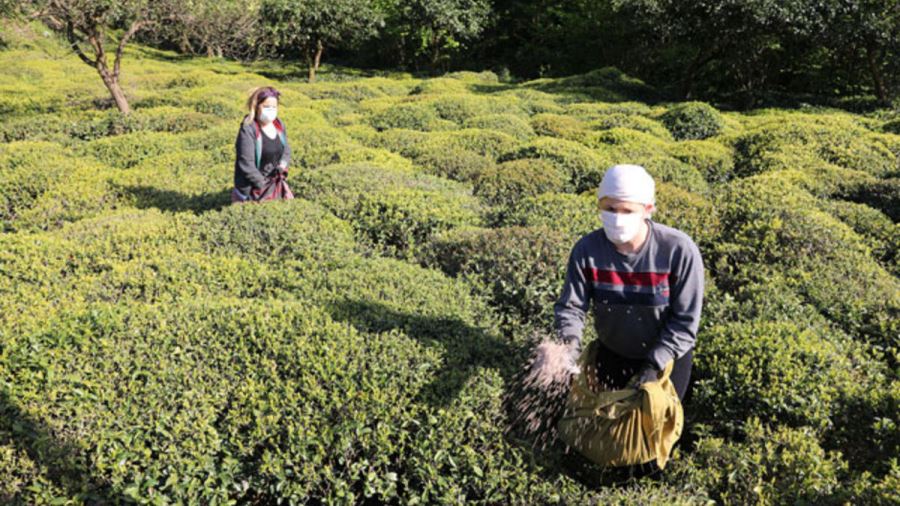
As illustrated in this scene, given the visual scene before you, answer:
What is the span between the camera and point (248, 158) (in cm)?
650

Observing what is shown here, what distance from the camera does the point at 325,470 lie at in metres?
3.66

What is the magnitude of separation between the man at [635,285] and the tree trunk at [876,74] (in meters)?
19.2

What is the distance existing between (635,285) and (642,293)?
0.06 metres

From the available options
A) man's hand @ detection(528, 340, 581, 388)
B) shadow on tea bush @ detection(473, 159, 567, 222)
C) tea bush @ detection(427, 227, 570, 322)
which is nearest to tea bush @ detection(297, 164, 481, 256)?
shadow on tea bush @ detection(473, 159, 567, 222)

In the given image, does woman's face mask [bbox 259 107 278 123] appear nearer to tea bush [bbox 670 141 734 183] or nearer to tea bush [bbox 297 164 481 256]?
tea bush [bbox 297 164 481 256]

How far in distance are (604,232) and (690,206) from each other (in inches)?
178

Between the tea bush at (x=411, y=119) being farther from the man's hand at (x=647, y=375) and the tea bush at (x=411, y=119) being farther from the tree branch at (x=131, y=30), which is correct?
the man's hand at (x=647, y=375)

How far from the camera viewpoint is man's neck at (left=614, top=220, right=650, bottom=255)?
3264 millimetres

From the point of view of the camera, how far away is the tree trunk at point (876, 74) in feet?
57.8

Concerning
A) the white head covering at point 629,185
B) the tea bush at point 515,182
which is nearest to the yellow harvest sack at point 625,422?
the white head covering at point 629,185

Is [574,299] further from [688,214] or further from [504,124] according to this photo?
[504,124]

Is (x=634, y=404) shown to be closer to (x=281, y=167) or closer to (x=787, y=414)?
(x=787, y=414)

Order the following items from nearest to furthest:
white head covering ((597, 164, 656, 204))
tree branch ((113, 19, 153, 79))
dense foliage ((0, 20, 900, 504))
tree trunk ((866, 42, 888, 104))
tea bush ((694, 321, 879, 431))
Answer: white head covering ((597, 164, 656, 204)), dense foliage ((0, 20, 900, 504)), tea bush ((694, 321, 879, 431)), tree branch ((113, 19, 153, 79)), tree trunk ((866, 42, 888, 104))

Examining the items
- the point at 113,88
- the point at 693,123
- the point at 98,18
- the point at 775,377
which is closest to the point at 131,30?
the point at 98,18
